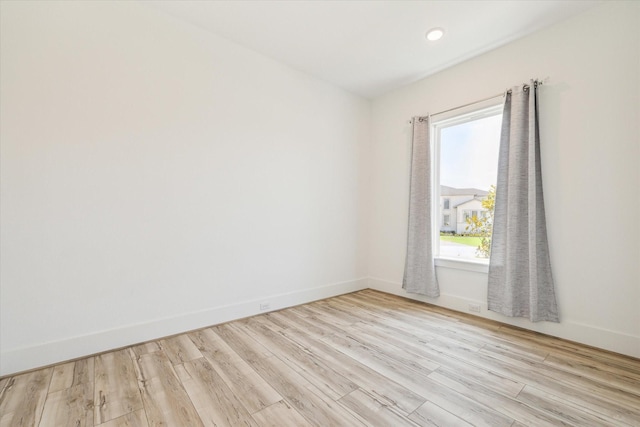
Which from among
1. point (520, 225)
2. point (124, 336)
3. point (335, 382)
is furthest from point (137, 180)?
point (520, 225)

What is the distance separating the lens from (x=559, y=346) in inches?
89.7

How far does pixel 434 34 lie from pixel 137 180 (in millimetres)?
2990

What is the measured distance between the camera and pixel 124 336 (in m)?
2.19

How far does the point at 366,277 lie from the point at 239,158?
8.15ft

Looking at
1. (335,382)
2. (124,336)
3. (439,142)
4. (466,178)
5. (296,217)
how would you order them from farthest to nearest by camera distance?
(439,142) → (296,217) → (466,178) → (124,336) → (335,382)

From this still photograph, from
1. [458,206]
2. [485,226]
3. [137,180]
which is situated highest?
[137,180]

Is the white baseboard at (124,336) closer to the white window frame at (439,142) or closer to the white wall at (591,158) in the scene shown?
the white window frame at (439,142)

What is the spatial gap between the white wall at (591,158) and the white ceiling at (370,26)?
0.88 feet

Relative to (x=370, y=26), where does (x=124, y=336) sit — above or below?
below

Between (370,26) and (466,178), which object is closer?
(370,26)

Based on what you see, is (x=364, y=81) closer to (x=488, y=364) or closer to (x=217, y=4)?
(x=217, y=4)

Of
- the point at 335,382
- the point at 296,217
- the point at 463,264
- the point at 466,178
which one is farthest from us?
the point at 296,217

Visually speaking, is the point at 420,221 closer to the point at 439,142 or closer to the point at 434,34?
the point at 439,142

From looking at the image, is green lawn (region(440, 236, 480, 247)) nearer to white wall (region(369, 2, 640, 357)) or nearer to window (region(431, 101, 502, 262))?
window (region(431, 101, 502, 262))
